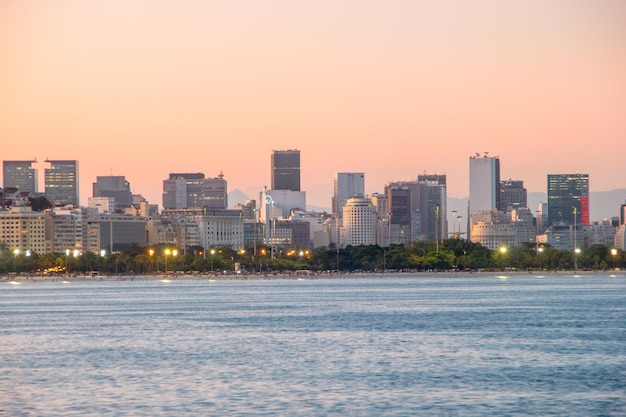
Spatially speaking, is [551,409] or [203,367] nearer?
[551,409]

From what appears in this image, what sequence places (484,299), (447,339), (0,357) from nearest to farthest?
(0,357) → (447,339) → (484,299)

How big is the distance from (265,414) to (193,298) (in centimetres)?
11426

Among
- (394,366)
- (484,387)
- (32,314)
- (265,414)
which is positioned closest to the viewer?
(265,414)

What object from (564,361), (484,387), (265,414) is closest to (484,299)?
(564,361)

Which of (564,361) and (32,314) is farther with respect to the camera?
(32,314)

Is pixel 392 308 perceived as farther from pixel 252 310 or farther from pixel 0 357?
pixel 0 357

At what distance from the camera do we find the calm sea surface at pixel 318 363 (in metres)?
51.0

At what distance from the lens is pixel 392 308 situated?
408 ft

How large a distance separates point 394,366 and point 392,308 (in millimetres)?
60144

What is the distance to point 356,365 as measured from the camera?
213ft

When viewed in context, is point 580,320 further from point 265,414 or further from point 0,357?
point 265,414

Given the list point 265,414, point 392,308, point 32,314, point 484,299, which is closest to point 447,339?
point 265,414

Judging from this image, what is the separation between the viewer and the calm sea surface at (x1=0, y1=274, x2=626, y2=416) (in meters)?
51.0

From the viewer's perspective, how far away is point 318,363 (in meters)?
66.5
